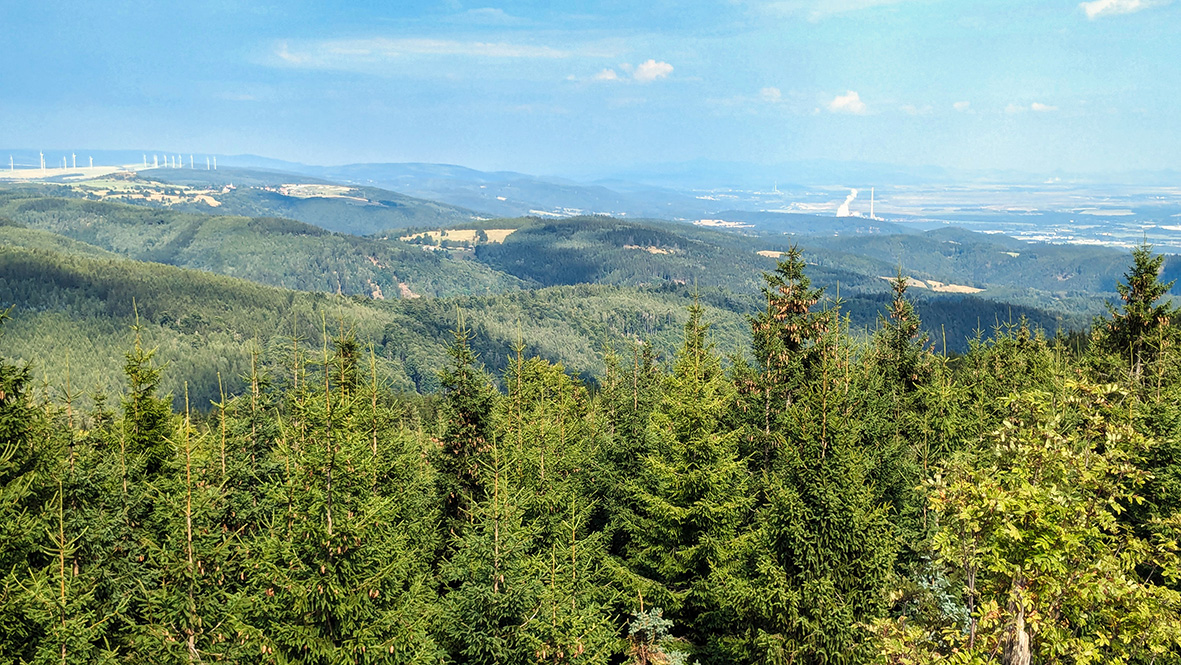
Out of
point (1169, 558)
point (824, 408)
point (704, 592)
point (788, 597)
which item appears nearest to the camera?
point (1169, 558)

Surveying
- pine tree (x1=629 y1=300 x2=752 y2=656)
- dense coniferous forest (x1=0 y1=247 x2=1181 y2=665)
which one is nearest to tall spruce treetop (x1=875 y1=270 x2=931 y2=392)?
dense coniferous forest (x1=0 y1=247 x2=1181 y2=665)

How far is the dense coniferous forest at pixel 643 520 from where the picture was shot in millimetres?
16625

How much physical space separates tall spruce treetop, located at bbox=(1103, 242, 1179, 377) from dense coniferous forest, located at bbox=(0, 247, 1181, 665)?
22 cm

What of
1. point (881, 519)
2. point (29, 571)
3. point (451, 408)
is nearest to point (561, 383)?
point (451, 408)

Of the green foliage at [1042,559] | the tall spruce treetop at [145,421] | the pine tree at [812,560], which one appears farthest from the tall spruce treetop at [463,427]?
the green foliage at [1042,559]

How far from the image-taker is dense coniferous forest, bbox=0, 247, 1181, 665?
54.5 feet

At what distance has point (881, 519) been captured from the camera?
26812 mm

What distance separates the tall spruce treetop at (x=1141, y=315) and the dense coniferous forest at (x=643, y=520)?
22cm

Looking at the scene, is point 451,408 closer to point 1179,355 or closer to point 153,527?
point 153,527

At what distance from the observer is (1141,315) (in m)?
43.4

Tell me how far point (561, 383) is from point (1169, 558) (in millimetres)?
48963

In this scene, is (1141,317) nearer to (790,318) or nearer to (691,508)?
(790,318)

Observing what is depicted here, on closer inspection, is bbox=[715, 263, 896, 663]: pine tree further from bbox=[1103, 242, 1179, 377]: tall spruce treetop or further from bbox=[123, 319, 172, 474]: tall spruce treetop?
bbox=[1103, 242, 1179, 377]: tall spruce treetop

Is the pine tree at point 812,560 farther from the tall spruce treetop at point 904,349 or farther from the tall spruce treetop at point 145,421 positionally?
the tall spruce treetop at point 145,421
